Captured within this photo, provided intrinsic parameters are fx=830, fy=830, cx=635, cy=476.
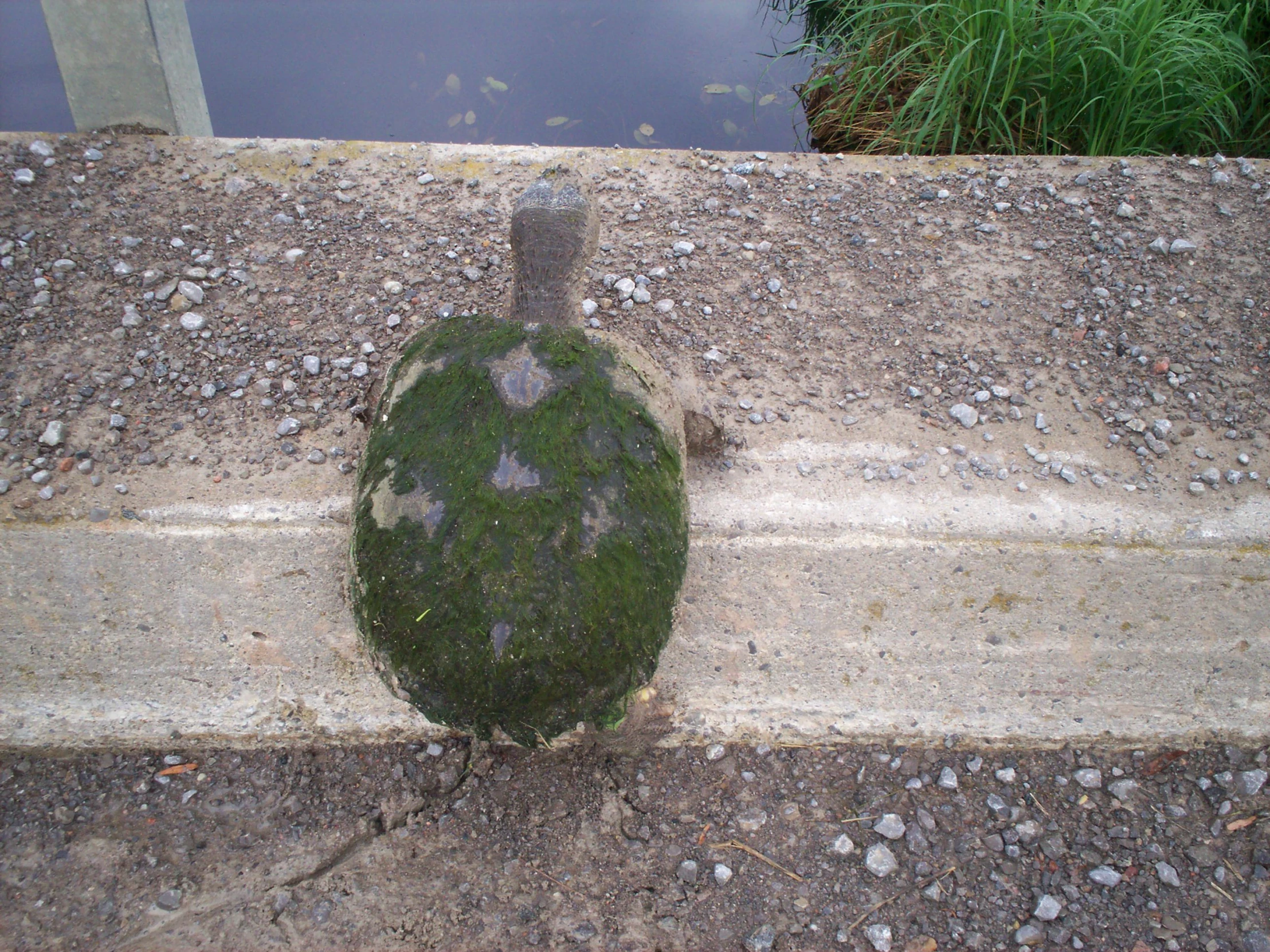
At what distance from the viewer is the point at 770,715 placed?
2357 mm

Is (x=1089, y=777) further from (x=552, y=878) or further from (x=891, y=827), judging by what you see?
(x=552, y=878)

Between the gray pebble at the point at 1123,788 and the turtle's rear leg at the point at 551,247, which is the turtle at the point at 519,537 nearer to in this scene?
the turtle's rear leg at the point at 551,247

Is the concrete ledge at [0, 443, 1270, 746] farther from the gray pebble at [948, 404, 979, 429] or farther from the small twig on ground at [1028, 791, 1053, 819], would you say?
the gray pebble at [948, 404, 979, 429]

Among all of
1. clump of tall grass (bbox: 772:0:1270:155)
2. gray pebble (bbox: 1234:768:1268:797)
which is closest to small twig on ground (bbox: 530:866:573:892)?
gray pebble (bbox: 1234:768:1268:797)

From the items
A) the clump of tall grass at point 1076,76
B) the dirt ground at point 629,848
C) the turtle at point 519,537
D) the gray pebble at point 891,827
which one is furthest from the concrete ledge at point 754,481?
the clump of tall grass at point 1076,76

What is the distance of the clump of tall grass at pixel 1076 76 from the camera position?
3391 mm

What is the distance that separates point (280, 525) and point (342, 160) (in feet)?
4.75

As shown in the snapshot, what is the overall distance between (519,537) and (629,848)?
99cm

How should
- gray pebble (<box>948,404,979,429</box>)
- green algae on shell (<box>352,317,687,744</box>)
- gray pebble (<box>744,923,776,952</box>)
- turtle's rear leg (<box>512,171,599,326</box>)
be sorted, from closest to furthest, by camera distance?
green algae on shell (<box>352,317,687,744</box>)
gray pebble (<box>744,923,776,952</box>)
turtle's rear leg (<box>512,171,599,326</box>)
gray pebble (<box>948,404,979,429</box>)

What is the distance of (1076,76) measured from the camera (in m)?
3.52

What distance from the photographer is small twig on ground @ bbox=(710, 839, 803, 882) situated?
2.06 m

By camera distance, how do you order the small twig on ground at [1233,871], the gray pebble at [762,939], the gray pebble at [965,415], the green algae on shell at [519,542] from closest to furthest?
the green algae on shell at [519,542] → the gray pebble at [762,939] → the small twig on ground at [1233,871] → the gray pebble at [965,415]

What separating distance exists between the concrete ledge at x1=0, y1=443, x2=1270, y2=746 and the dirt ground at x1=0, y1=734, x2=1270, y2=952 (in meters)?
0.11

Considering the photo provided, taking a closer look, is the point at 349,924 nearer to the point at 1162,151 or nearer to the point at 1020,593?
the point at 1020,593
